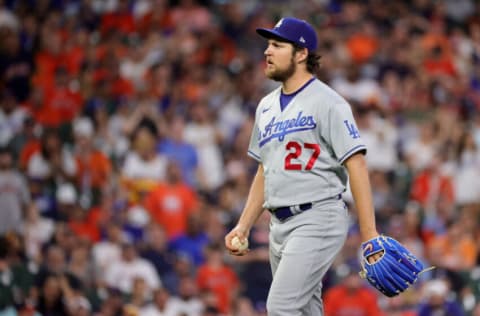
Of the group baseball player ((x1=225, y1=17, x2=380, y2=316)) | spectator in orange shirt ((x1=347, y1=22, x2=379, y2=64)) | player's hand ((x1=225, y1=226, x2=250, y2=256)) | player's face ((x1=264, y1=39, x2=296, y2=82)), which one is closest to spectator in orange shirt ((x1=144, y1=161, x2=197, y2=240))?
spectator in orange shirt ((x1=347, y1=22, x2=379, y2=64))

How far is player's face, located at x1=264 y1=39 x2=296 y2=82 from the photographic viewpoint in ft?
18.8

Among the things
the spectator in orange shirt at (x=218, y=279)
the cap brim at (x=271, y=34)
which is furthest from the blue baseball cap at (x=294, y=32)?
the spectator in orange shirt at (x=218, y=279)

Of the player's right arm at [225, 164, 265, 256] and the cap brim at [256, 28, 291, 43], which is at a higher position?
the cap brim at [256, 28, 291, 43]

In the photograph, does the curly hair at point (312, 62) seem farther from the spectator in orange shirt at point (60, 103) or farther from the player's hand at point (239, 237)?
the spectator in orange shirt at point (60, 103)

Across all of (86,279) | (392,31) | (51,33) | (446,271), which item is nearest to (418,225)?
(446,271)

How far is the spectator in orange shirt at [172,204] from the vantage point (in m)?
11.5

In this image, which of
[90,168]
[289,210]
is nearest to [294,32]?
[289,210]

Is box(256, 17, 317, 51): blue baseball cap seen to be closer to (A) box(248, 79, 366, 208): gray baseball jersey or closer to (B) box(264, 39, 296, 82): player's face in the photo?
(B) box(264, 39, 296, 82): player's face

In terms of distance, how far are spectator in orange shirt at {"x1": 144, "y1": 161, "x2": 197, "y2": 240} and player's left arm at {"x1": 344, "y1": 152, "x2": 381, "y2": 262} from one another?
19.6 feet

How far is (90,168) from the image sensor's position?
12.1 m

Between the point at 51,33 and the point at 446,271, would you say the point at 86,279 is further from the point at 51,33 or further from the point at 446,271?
the point at 51,33

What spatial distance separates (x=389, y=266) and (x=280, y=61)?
1185 mm

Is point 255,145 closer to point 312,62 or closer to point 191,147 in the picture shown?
point 312,62

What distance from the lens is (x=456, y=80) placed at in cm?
1467
